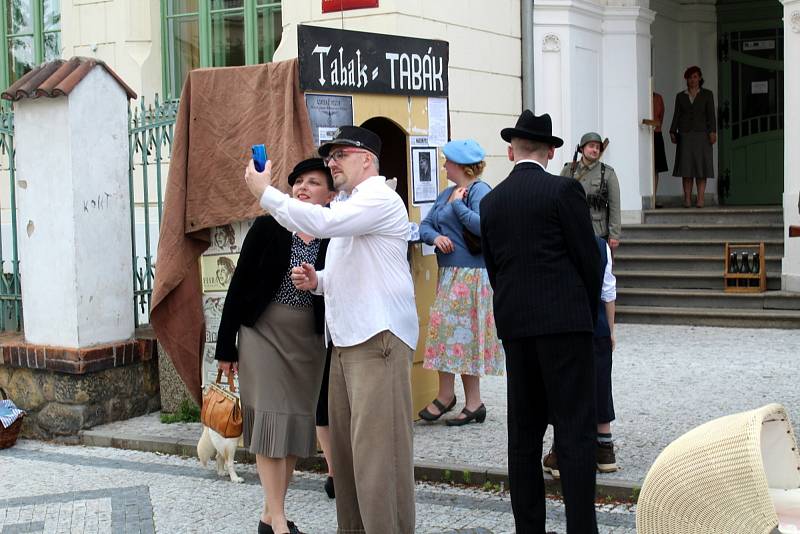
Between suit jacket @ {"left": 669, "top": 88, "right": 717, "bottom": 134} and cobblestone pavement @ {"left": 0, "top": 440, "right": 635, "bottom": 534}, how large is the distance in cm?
917

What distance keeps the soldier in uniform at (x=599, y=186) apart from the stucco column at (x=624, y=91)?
12.4 ft

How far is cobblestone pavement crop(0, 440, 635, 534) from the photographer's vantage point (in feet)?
19.4

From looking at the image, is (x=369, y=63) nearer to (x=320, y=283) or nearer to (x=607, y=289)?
(x=607, y=289)

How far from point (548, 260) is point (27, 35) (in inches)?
457

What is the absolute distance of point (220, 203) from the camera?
7148 mm

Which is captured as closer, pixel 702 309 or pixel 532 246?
pixel 532 246

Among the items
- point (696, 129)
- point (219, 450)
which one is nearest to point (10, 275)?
point (219, 450)

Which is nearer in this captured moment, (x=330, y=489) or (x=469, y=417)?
(x=330, y=489)

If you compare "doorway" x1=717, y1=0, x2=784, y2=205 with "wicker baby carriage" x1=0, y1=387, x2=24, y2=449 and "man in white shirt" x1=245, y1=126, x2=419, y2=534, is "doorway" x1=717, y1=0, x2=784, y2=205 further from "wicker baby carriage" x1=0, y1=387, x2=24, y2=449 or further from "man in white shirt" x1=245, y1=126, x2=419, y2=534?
"man in white shirt" x1=245, y1=126, x2=419, y2=534

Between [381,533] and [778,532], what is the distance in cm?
169

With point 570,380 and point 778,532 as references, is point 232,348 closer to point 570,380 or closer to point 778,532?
point 570,380

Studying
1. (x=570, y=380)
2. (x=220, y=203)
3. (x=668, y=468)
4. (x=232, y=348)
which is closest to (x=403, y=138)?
(x=220, y=203)

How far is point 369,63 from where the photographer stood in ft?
24.1

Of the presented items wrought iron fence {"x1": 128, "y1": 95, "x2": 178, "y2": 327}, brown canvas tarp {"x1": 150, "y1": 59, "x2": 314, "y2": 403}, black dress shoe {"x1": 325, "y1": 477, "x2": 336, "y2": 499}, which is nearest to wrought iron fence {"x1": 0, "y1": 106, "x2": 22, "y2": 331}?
wrought iron fence {"x1": 128, "y1": 95, "x2": 178, "y2": 327}
